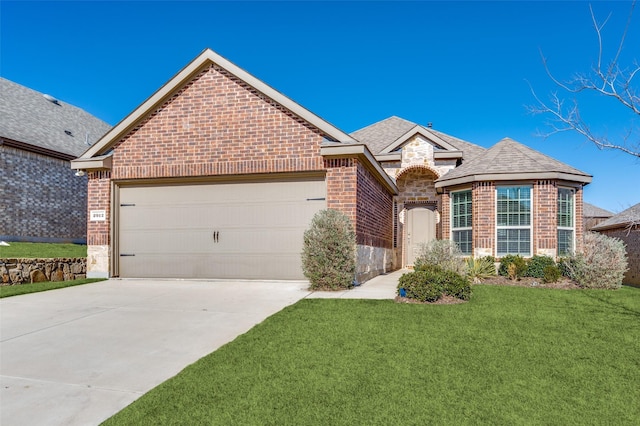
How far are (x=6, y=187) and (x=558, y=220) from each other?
20.5 m

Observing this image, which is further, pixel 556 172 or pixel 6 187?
pixel 6 187

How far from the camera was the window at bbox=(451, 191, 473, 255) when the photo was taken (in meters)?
13.3

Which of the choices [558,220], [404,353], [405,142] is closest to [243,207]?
[404,353]

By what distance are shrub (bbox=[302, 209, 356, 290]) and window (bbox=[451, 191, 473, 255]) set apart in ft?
20.6

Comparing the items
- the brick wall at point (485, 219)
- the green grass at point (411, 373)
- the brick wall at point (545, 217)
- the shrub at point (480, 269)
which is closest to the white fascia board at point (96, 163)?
the green grass at point (411, 373)

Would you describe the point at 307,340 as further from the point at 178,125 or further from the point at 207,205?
the point at 178,125

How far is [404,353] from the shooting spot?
4.43m

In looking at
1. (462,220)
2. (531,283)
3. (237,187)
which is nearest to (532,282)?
(531,283)

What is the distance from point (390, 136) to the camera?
1909 cm

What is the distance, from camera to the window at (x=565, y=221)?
12523 mm

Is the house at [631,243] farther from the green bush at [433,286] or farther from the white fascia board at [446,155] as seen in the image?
the green bush at [433,286]

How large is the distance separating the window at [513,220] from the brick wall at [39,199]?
60.8 ft

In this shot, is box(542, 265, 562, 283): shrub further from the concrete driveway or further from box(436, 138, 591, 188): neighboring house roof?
the concrete driveway

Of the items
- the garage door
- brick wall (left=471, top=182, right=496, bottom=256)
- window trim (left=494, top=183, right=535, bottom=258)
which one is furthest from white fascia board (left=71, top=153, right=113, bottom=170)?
window trim (left=494, top=183, right=535, bottom=258)
